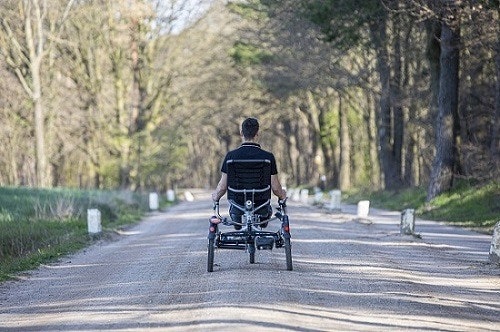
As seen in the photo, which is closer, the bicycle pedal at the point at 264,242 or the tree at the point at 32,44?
the bicycle pedal at the point at 264,242

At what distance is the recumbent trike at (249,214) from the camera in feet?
43.6

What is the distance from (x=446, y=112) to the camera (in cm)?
3209

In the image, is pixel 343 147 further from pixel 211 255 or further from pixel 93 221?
pixel 211 255

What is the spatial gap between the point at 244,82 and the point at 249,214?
43.5 metres

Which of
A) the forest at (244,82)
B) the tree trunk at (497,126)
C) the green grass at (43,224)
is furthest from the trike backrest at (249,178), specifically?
the tree trunk at (497,126)

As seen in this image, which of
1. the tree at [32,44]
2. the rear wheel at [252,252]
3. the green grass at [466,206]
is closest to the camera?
the rear wheel at [252,252]

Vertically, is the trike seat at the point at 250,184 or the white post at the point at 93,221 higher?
the trike seat at the point at 250,184

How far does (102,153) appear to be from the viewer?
5328 cm

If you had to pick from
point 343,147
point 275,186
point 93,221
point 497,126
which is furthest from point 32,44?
point 275,186

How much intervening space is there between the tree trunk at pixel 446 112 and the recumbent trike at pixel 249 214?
1770 cm

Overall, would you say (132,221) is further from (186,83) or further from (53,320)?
(186,83)

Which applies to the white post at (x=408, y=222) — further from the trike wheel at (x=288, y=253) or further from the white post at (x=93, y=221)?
the trike wheel at (x=288, y=253)

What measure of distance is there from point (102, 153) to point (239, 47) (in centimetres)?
885

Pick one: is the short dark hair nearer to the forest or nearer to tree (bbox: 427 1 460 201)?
the forest
